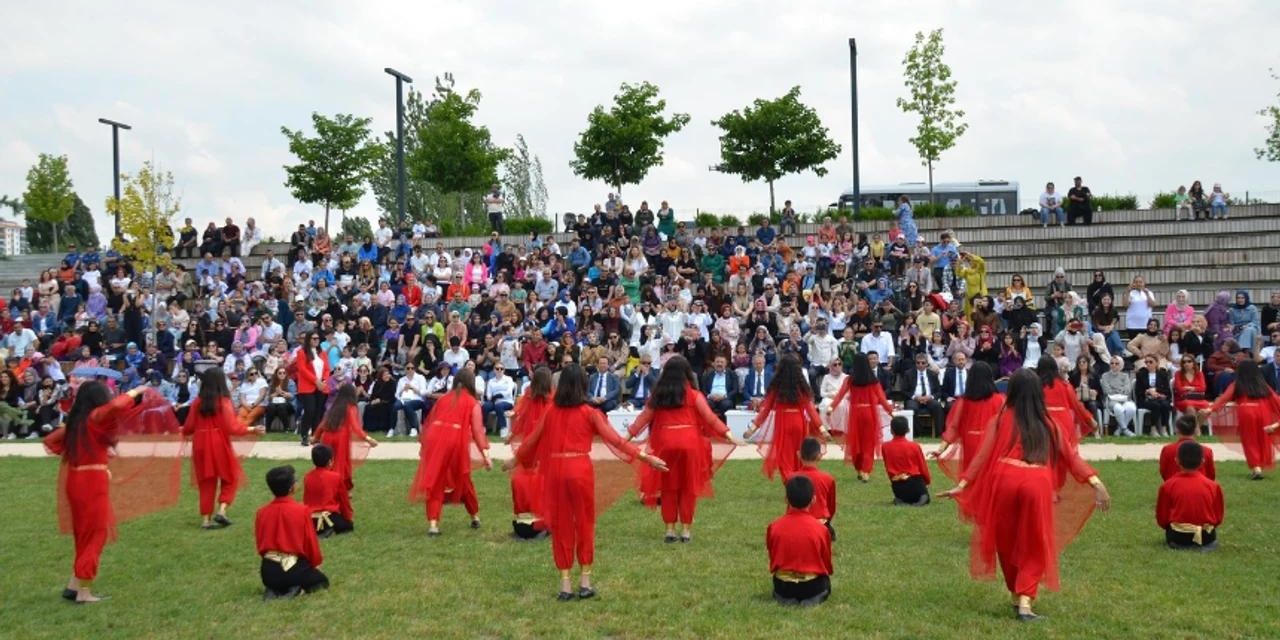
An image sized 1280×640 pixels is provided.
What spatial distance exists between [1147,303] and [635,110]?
17.1 meters

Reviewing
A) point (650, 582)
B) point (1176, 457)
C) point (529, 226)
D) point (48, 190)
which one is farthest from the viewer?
point (48, 190)

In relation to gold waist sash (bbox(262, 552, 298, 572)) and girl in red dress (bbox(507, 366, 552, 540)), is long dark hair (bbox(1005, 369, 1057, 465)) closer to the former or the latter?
girl in red dress (bbox(507, 366, 552, 540))

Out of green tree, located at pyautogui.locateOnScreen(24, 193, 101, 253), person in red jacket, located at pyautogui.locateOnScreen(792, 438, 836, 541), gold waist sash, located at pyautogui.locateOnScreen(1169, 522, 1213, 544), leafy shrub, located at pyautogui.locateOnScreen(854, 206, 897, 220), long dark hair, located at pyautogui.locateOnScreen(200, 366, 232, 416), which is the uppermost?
green tree, located at pyautogui.locateOnScreen(24, 193, 101, 253)

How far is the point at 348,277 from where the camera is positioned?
28.2 metres

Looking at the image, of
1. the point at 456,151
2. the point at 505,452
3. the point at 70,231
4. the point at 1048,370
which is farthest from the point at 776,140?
the point at 70,231

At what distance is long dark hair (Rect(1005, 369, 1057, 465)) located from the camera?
8.44 metres

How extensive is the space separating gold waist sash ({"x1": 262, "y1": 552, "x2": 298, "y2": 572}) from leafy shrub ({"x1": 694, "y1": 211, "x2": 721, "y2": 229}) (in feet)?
76.7

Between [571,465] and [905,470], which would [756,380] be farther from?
[571,465]

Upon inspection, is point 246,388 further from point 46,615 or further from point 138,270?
point 46,615

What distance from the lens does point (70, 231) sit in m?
69.8

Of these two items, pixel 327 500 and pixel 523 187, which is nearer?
pixel 327 500

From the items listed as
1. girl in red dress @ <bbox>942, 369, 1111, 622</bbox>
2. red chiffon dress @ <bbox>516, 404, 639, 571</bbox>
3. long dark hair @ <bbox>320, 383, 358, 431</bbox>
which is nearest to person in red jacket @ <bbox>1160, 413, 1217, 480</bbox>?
girl in red dress @ <bbox>942, 369, 1111, 622</bbox>

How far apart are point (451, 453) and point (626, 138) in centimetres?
2385

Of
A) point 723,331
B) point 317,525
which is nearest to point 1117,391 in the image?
point 723,331
